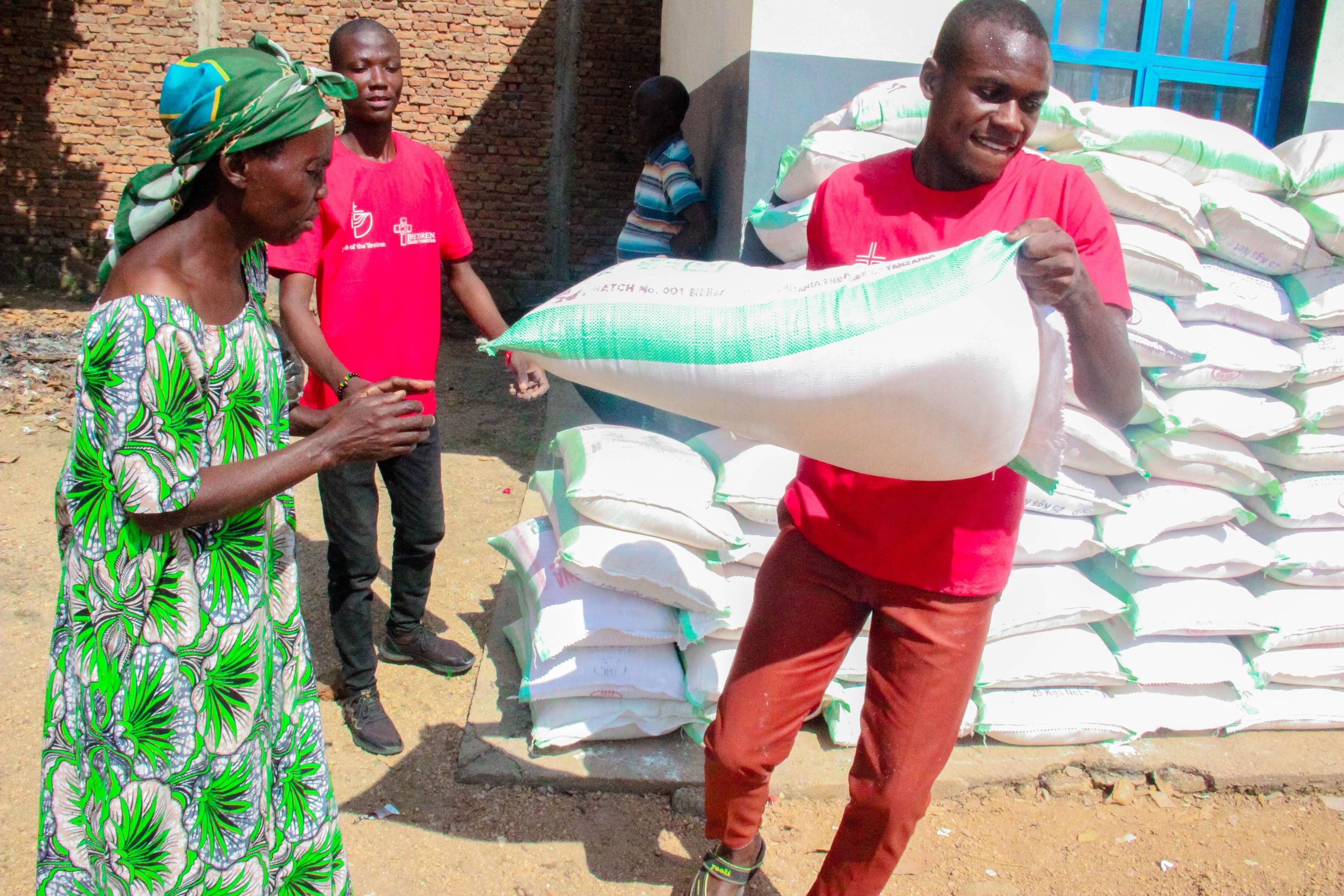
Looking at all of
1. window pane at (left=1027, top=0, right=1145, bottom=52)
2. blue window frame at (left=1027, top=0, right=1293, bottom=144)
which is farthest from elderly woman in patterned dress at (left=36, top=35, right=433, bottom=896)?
blue window frame at (left=1027, top=0, right=1293, bottom=144)

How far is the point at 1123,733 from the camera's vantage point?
2.87 metres

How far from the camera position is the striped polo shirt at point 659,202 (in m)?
4.41

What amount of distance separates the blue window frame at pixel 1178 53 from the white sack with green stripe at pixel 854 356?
2.88 m

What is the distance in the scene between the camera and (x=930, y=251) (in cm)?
175

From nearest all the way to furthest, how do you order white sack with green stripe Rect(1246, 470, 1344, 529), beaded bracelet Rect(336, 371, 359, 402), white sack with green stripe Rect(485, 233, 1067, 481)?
white sack with green stripe Rect(485, 233, 1067, 481), beaded bracelet Rect(336, 371, 359, 402), white sack with green stripe Rect(1246, 470, 1344, 529)

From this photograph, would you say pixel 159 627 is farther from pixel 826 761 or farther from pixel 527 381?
pixel 826 761

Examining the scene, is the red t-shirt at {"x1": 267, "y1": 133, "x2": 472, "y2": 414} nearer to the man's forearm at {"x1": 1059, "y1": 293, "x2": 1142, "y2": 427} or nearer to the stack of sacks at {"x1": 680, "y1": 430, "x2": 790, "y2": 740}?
the stack of sacks at {"x1": 680, "y1": 430, "x2": 790, "y2": 740}

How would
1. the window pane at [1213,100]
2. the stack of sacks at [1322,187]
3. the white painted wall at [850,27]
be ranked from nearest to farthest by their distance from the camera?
the stack of sacks at [1322,187]
the white painted wall at [850,27]
the window pane at [1213,100]

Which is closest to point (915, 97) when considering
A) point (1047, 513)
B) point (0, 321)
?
point (1047, 513)

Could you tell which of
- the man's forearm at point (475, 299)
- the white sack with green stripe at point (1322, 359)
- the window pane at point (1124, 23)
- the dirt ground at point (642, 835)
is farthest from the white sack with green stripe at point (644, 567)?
the window pane at point (1124, 23)

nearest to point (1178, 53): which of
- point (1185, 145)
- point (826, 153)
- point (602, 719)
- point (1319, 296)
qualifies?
point (1185, 145)

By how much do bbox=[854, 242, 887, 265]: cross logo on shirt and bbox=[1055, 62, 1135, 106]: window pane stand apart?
8.93 feet

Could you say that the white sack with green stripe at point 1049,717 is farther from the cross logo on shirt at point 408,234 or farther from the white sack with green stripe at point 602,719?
the cross logo on shirt at point 408,234

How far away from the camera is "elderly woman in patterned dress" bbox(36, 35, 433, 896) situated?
139cm
